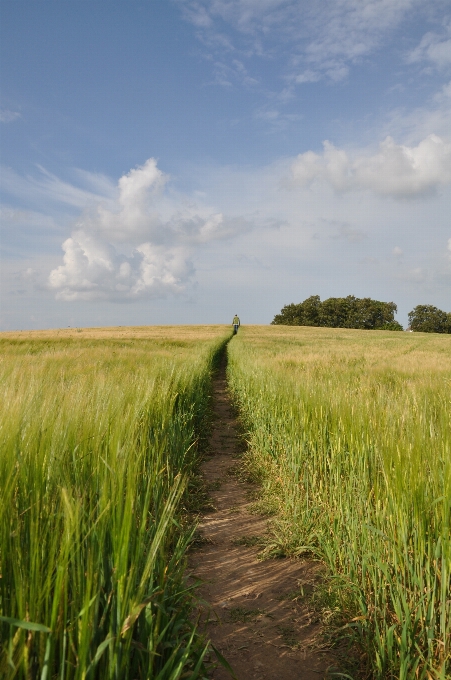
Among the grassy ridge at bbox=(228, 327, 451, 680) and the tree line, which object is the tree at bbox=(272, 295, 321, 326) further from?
the grassy ridge at bbox=(228, 327, 451, 680)

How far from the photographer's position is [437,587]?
6.37 ft

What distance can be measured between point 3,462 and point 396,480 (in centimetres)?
163

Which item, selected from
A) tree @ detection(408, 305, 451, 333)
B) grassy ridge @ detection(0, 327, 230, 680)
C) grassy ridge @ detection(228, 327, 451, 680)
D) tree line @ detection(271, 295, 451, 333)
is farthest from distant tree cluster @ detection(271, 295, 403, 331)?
grassy ridge @ detection(0, 327, 230, 680)

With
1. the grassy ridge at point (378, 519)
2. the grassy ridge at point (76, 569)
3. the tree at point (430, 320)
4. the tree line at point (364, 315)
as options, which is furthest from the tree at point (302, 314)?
the grassy ridge at point (76, 569)

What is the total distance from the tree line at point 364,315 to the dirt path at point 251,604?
74.7 meters

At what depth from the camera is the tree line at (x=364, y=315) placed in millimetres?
76000

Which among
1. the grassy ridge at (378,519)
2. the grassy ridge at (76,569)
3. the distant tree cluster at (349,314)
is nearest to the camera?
the grassy ridge at (76,569)

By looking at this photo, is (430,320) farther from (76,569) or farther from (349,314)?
(76,569)

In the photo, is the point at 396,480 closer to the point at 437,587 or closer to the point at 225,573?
the point at 437,587

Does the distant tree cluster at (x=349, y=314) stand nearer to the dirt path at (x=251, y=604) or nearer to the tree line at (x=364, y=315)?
the tree line at (x=364, y=315)

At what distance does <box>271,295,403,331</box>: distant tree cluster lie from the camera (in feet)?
249

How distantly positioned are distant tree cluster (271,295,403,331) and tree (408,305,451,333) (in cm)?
465

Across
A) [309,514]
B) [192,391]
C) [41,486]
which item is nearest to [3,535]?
[41,486]

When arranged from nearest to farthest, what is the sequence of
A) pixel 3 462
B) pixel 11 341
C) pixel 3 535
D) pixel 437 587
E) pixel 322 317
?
pixel 3 535 < pixel 3 462 < pixel 437 587 < pixel 11 341 < pixel 322 317
